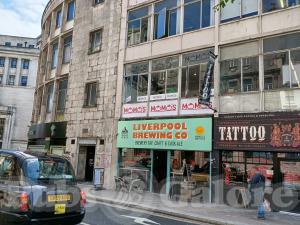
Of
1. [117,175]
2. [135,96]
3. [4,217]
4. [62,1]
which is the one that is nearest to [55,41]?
[62,1]

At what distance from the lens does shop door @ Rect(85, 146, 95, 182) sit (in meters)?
22.4

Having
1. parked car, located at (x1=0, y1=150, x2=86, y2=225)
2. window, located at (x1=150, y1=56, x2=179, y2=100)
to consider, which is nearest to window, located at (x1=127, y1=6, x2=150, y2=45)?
window, located at (x1=150, y1=56, x2=179, y2=100)

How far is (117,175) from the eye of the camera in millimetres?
19609

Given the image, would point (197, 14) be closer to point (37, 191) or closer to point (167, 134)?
point (167, 134)

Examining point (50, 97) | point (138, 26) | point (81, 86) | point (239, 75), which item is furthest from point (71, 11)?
point (239, 75)

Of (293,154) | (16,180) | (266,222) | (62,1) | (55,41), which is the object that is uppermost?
(62,1)

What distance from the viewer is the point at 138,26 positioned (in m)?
20.4

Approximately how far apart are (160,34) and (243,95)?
20.8 feet

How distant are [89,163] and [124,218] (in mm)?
12088

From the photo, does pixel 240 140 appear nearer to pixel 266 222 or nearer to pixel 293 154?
pixel 293 154

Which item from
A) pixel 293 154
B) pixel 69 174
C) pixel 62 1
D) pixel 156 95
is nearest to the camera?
pixel 69 174

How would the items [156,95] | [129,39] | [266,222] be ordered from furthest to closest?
[129,39], [156,95], [266,222]

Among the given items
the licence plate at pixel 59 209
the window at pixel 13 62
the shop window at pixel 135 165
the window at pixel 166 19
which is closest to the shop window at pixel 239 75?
the window at pixel 166 19

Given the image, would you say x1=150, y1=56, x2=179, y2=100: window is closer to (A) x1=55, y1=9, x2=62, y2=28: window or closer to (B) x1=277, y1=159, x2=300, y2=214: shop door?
(B) x1=277, y1=159, x2=300, y2=214: shop door
